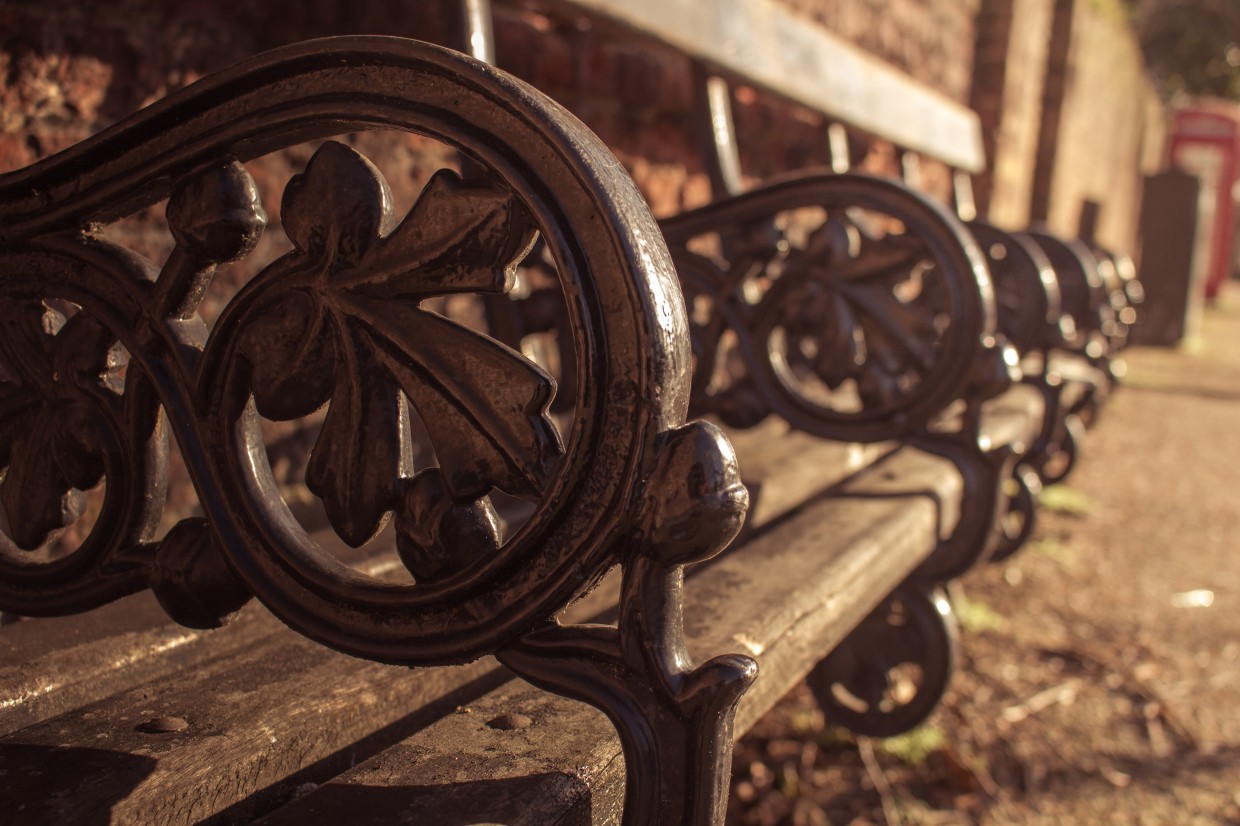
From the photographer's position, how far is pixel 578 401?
0.64m

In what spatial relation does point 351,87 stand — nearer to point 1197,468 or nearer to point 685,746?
point 685,746

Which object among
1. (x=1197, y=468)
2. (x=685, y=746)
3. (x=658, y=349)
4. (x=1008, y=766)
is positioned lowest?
(x=1197, y=468)

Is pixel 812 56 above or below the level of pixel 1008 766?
above

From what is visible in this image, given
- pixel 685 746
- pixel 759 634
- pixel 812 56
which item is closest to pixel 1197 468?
pixel 812 56

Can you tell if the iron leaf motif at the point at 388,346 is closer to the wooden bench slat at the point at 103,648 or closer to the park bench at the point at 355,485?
the park bench at the point at 355,485

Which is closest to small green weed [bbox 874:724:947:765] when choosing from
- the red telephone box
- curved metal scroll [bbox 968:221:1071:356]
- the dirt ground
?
the dirt ground

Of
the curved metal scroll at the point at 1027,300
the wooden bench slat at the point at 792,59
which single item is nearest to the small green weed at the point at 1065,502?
the wooden bench slat at the point at 792,59

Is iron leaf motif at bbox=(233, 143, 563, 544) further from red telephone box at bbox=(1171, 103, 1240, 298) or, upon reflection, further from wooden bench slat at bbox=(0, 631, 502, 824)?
red telephone box at bbox=(1171, 103, 1240, 298)

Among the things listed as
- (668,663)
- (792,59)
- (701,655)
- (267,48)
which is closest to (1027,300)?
(792,59)

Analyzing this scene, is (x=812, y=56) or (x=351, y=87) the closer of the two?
(x=351, y=87)

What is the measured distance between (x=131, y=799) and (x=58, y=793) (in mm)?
49

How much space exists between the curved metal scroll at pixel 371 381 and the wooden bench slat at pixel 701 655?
0.08m

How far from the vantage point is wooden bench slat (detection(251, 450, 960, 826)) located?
680 millimetres

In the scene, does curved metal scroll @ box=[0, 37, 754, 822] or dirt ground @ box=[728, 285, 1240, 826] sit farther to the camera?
dirt ground @ box=[728, 285, 1240, 826]
